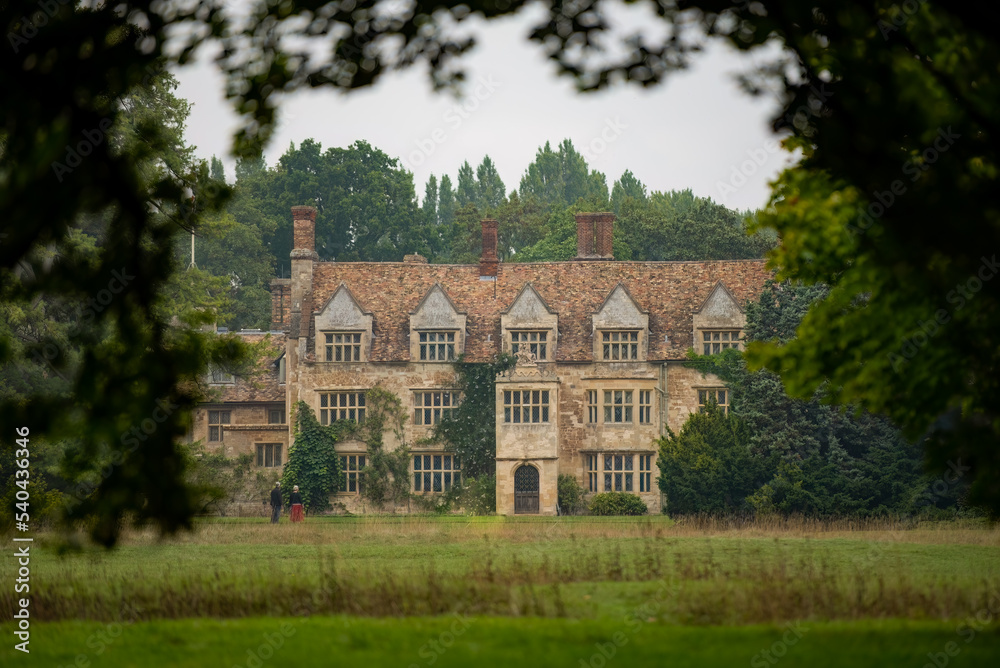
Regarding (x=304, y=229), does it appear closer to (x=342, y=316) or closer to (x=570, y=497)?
(x=342, y=316)

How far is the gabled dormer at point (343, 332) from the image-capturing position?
3919cm

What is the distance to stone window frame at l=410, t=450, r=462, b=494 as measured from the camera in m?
38.2

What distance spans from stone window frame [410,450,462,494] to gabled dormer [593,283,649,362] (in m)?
5.80

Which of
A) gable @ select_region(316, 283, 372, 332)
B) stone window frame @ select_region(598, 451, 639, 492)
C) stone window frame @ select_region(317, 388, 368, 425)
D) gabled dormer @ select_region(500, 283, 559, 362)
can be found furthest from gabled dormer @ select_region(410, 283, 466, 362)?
stone window frame @ select_region(598, 451, 639, 492)

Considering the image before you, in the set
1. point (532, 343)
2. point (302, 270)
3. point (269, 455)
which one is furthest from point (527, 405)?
point (302, 270)

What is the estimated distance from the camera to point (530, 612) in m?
11.5

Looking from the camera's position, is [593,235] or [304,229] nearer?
[304,229]

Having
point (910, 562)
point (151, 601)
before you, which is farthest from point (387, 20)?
point (910, 562)

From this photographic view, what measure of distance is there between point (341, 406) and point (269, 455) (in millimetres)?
3051

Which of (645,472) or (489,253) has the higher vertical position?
(489,253)

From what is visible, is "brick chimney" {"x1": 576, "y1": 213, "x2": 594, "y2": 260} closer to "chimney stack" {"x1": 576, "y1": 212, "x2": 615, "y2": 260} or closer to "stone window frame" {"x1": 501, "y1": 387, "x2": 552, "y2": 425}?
"chimney stack" {"x1": 576, "y1": 212, "x2": 615, "y2": 260}

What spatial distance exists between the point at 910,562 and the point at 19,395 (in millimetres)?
21666

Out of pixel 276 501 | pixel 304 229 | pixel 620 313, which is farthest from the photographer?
pixel 304 229

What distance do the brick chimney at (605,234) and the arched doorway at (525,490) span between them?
9.02m
